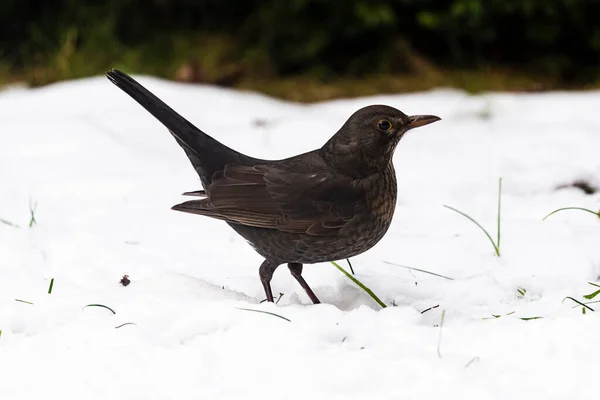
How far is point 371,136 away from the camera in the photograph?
3.31 metres

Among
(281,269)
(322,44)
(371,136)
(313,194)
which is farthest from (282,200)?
(322,44)

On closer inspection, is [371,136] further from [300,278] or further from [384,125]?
[300,278]

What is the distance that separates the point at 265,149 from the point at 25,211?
5.87ft

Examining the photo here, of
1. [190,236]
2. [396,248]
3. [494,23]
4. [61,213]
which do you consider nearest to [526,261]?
[396,248]

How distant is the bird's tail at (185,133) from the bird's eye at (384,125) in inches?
24.0

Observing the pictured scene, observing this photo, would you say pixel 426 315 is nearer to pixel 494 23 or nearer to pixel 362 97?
pixel 362 97

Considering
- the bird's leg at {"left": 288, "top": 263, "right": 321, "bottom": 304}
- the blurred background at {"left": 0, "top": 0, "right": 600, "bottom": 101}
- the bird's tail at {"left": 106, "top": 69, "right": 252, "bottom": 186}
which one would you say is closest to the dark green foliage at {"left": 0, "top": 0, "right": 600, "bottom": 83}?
the blurred background at {"left": 0, "top": 0, "right": 600, "bottom": 101}

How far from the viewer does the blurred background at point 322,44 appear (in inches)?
299

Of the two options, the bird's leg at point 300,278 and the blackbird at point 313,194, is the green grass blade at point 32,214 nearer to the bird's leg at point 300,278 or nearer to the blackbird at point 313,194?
the blackbird at point 313,194

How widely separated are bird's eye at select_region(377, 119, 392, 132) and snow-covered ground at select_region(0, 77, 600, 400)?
0.65 meters

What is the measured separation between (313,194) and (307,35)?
4863 millimetres

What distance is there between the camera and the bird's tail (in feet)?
11.4

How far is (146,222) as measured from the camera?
4328mm

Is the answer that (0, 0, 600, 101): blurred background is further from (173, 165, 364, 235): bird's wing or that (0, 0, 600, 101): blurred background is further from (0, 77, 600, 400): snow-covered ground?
(173, 165, 364, 235): bird's wing
